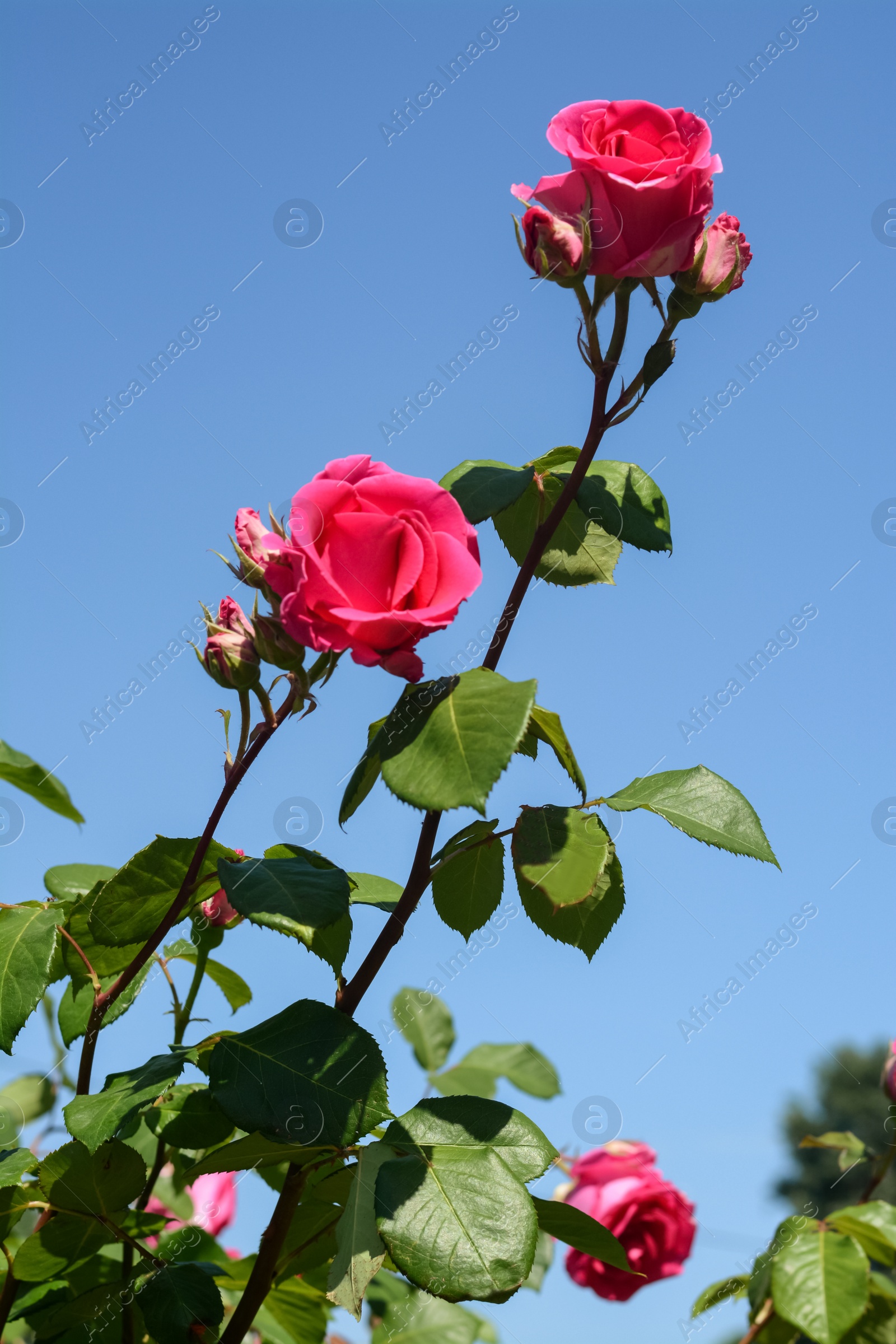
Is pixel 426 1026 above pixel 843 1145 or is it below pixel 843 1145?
above

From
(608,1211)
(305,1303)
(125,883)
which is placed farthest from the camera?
(608,1211)

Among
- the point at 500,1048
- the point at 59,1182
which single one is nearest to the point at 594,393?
the point at 59,1182

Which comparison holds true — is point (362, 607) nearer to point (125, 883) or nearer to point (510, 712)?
point (510, 712)

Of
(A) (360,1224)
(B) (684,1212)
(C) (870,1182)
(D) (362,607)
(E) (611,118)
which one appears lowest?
(B) (684,1212)

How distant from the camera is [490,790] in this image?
829 millimetres

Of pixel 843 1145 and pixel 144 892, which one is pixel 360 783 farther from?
pixel 843 1145

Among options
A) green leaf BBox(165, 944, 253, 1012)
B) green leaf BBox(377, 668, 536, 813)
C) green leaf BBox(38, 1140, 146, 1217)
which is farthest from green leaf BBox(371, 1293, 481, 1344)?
green leaf BBox(377, 668, 536, 813)

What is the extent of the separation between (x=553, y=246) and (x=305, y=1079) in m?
0.86

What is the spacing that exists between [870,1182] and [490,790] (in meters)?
1.06

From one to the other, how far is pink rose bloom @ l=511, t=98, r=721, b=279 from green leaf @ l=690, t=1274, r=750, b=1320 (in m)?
1.39

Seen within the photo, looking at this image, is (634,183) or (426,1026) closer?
(634,183)

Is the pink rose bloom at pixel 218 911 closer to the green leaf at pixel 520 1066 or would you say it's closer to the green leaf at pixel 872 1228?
the green leaf at pixel 872 1228

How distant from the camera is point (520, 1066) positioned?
89.6 inches

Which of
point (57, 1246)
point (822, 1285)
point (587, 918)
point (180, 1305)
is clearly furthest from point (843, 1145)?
point (57, 1246)
